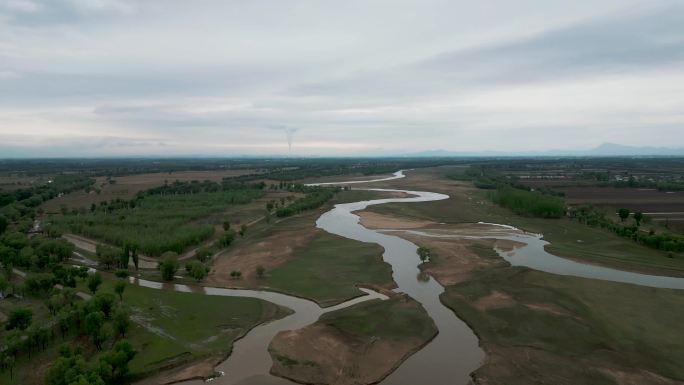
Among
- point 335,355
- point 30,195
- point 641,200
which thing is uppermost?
point 30,195

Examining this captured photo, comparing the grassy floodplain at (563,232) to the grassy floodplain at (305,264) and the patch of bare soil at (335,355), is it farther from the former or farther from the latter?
the patch of bare soil at (335,355)

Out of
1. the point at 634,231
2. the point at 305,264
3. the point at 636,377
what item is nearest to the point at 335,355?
the point at 636,377

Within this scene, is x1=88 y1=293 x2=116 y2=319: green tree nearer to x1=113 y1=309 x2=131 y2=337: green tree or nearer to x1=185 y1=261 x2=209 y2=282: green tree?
x1=113 y1=309 x2=131 y2=337: green tree

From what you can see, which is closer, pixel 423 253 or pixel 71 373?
pixel 71 373

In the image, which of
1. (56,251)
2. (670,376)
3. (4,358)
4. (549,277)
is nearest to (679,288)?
(549,277)

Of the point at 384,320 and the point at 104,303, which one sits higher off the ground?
the point at 104,303

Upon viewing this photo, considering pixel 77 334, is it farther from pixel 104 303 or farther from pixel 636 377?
pixel 636 377

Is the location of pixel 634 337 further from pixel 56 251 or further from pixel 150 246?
pixel 56 251

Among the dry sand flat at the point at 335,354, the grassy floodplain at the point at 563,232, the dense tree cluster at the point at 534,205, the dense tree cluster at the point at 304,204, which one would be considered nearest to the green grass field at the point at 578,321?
the dry sand flat at the point at 335,354

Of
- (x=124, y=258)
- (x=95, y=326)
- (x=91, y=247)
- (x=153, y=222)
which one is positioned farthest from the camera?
(x=153, y=222)
